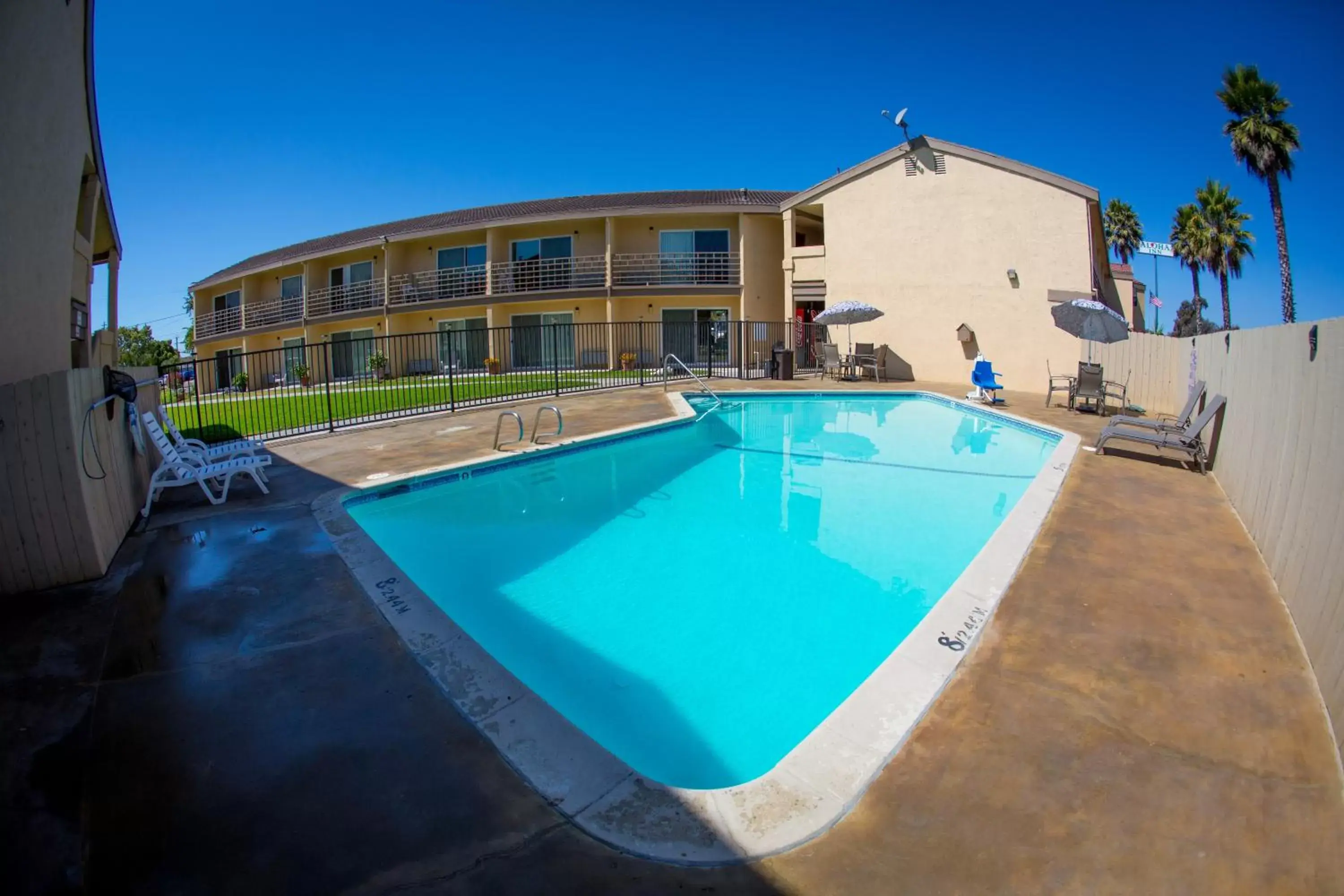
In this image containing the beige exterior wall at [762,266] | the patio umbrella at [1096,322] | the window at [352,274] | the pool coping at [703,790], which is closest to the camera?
the pool coping at [703,790]

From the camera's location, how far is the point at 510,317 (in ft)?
82.5

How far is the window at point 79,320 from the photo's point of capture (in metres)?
6.68

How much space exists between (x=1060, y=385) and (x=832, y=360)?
6225 mm

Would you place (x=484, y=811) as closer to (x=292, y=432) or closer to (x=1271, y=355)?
(x=1271, y=355)

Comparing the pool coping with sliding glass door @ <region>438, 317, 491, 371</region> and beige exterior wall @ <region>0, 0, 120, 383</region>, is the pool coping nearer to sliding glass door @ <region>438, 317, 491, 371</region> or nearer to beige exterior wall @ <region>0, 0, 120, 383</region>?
beige exterior wall @ <region>0, 0, 120, 383</region>

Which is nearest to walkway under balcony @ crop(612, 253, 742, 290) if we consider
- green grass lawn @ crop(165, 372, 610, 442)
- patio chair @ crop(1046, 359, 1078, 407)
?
green grass lawn @ crop(165, 372, 610, 442)

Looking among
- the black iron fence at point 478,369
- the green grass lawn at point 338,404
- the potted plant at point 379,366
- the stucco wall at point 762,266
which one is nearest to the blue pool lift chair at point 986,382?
the black iron fence at point 478,369

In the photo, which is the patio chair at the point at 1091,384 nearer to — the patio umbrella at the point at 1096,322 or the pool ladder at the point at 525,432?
the patio umbrella at the point at 1096,322

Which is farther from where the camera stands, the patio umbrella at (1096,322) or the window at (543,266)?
the window at (543,266)

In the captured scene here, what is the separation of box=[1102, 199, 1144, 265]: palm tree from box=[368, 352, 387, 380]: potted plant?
155ft

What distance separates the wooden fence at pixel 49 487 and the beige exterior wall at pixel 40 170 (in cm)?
58

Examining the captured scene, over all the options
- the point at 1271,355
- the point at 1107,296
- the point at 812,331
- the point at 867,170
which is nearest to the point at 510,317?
the point at 812,331

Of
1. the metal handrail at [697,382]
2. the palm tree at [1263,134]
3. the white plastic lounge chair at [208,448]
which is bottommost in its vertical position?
the white plastic lounge chair at [208,448]

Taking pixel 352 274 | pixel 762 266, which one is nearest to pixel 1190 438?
pixel 762 266
